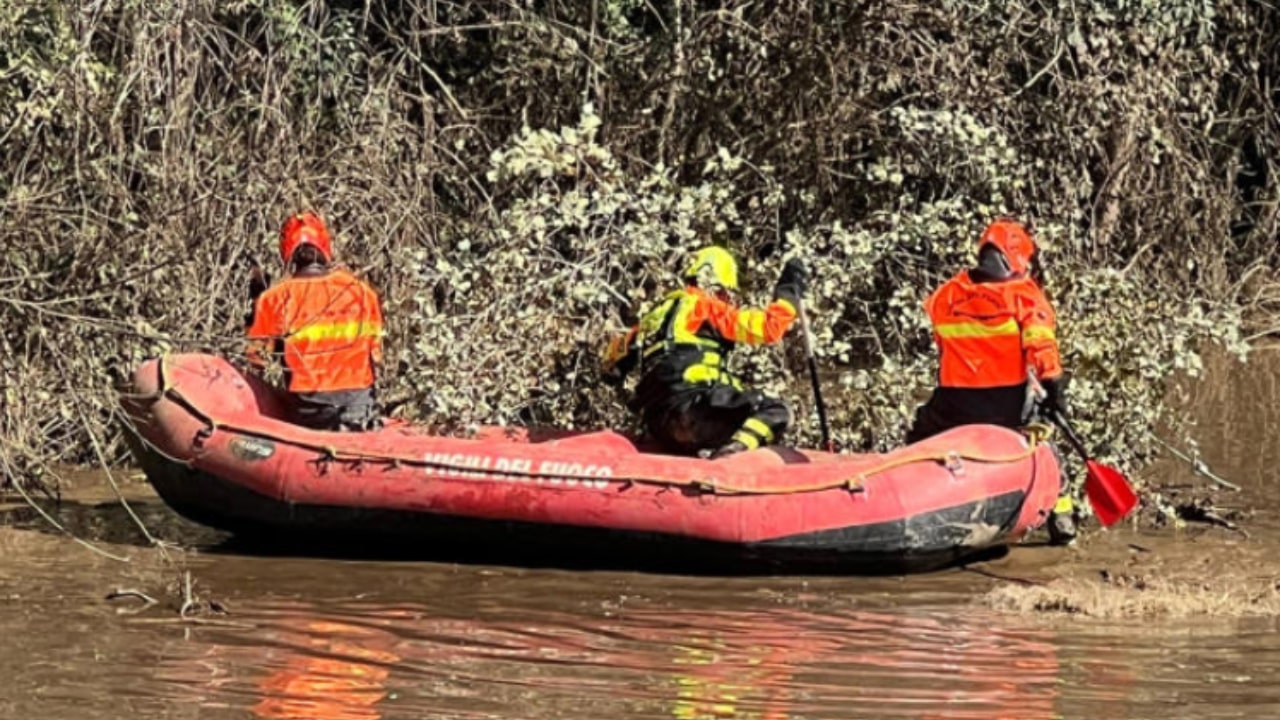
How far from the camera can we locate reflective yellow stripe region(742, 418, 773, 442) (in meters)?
10.1

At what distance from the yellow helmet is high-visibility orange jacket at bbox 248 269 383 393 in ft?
5.00

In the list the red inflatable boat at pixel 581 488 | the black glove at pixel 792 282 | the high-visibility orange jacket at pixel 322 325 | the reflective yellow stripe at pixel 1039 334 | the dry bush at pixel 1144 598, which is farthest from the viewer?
the high-visibility orange jacket at pixel 322 325

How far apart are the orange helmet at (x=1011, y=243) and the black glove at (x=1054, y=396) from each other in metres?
0.54

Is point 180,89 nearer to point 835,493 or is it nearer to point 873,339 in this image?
point 873,339

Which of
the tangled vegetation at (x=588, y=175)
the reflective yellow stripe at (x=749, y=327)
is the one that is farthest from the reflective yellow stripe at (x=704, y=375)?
the tangled vegetation at (x=588, y=175)

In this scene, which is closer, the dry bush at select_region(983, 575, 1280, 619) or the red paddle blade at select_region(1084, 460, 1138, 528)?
the dry bush at select_region(983, 575, 1280, 619)

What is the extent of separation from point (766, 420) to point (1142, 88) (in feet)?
14.7

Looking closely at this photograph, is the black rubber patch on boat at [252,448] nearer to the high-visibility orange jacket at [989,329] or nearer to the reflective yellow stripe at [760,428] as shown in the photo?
the reflective yellow stripe at [760,428]

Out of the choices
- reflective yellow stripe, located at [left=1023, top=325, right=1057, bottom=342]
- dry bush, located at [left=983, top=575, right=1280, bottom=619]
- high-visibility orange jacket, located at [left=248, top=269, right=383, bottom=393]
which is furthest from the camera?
high-visibility orange jacket, located at [left=248, top=269, right=383, bottom=393]

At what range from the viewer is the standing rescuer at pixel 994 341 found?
33.0 ft

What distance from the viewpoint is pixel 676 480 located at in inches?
373

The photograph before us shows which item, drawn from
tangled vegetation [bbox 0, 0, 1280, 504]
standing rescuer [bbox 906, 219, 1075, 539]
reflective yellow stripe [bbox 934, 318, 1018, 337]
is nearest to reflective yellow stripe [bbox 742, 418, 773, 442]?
standing rescuer [bbox 906, 219, 1075, 539]

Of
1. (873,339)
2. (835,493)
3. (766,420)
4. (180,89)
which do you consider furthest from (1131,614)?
(180,89)

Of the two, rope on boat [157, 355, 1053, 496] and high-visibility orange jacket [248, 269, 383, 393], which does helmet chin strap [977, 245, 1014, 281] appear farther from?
high-visibility orange jacket [248, 269, 383, 393]
